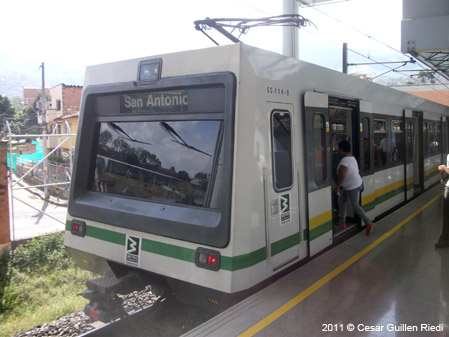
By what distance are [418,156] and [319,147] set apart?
290 inches

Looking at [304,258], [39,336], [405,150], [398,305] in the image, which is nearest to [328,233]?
[304,258]

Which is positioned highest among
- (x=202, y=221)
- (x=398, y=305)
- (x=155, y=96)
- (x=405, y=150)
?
(x=155, y=96)

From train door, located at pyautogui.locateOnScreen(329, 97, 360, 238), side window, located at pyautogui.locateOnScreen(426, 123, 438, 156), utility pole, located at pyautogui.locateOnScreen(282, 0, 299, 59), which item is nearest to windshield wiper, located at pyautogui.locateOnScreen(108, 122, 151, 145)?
train door, located at pyautogui.locateOnScreen(329, 97, 360, 238)

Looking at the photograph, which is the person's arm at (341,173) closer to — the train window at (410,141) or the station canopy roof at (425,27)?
the train window at (410,141)

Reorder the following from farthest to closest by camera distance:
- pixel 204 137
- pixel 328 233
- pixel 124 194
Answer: pixel 328 233 < pixel 124 194 < pixel 204 137

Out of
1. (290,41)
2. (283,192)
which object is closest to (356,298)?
(283,192)

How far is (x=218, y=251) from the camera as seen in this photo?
352 centimetres

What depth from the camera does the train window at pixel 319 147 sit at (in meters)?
4.95

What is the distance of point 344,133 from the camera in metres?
6.86

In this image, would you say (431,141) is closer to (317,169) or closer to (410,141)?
(410,141)

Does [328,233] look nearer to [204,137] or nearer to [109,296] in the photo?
[204,137]

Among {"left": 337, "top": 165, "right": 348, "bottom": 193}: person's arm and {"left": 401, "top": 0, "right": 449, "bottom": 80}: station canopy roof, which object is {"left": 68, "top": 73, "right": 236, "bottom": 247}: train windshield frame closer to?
{"left": 337, "top": 165, "right": 348, "bottom": 193}: person's arm

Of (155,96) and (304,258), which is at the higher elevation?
(155,96)

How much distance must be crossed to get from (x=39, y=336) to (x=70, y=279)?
8.76 feet
